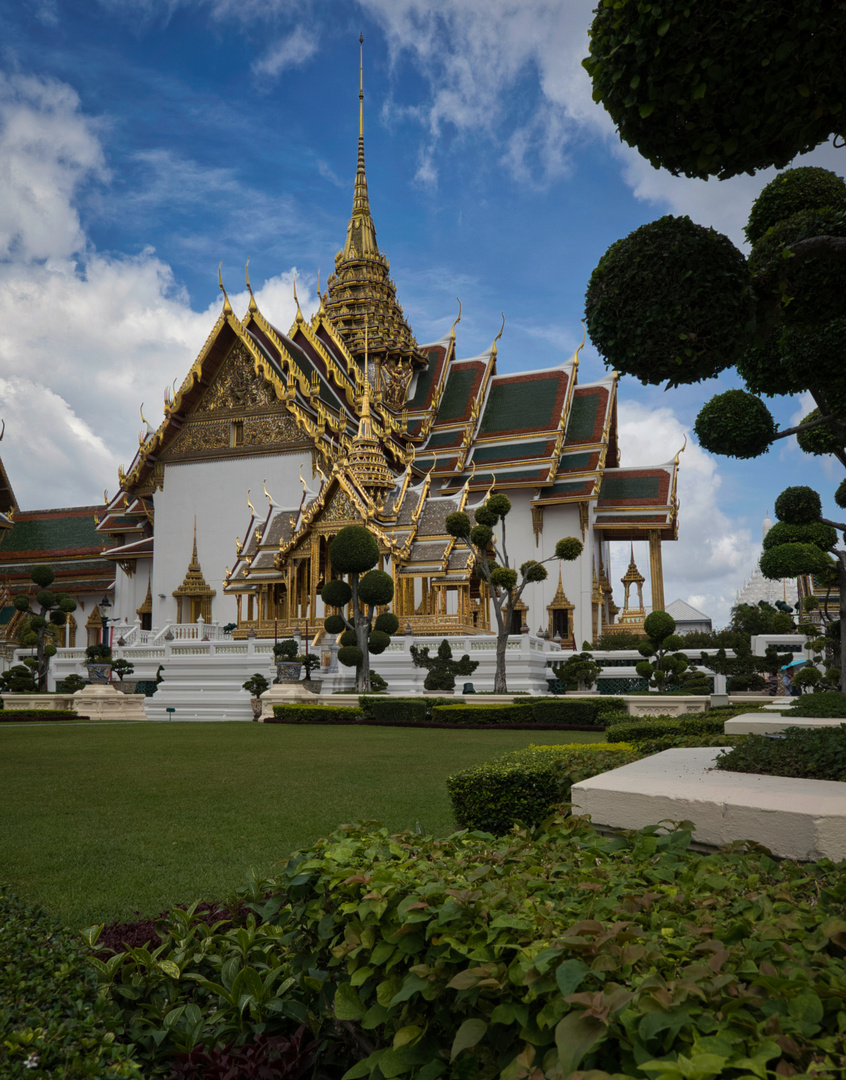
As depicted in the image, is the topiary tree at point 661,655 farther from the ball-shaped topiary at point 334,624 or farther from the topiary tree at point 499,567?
the ball-shaped topiary at point 334,624

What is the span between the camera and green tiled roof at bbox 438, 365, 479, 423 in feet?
117

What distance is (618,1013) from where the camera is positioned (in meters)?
1.51

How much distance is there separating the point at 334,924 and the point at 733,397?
25.8 ft

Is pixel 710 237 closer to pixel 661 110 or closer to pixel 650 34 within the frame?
pixel 661 110

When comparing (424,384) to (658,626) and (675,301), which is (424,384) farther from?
(675,301)

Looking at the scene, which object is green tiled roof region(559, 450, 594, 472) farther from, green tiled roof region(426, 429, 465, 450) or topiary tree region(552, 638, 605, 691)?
topiary tree region(552, 638, 605, 691)

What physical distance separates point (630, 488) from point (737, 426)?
82.5 ft

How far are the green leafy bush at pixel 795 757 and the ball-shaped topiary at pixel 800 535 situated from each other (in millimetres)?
10589

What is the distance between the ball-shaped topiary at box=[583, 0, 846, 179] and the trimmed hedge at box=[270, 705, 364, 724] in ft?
42.2

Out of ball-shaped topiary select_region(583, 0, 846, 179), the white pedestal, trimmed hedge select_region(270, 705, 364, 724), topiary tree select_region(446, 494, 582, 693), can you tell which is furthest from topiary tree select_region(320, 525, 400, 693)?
ball-shaped topiary select_region(583, 0, 846, 179)

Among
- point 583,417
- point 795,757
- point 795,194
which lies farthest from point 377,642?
point 583,417

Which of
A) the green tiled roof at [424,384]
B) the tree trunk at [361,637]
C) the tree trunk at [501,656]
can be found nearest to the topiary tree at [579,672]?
the tree trunk at [501,656]

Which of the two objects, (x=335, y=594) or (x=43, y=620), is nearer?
(x=335, y=594)

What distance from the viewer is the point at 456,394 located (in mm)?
36375
